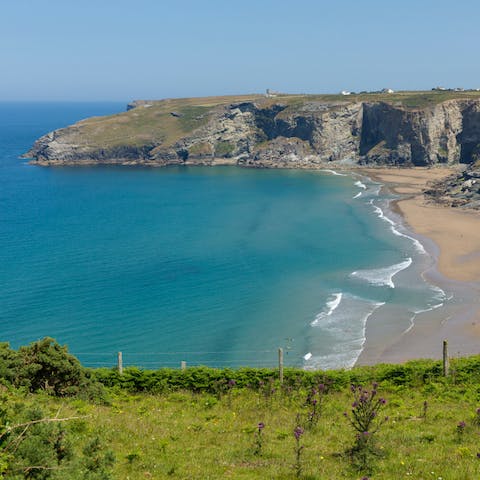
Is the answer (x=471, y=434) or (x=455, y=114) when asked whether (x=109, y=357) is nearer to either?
(x=471, y=434)

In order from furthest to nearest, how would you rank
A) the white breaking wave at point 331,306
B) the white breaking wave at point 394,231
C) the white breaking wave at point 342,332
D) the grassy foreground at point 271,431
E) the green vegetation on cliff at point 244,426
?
1. the white breaking wave at point 394,231
2. the white breaking wave at point 331,306
3. the white breaking wave at point 342,332
4. the grassy foreground at point 271,431
5. the green vegetation on cliff at point 244,426

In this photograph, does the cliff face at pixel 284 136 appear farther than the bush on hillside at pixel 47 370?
Answer: Yes

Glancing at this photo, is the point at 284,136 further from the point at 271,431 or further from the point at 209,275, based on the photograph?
the point at 271,431

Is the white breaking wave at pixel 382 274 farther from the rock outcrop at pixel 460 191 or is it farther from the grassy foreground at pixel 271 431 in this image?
the rock outcrop at pixel 460 191

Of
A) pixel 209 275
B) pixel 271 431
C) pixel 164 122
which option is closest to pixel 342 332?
pixel 209 275

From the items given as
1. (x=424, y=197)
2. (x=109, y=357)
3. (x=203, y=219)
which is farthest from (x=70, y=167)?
(x=109, y=357)

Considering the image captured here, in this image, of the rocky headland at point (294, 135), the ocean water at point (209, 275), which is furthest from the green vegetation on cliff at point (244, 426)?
the rocky headland at point (294, 135)
